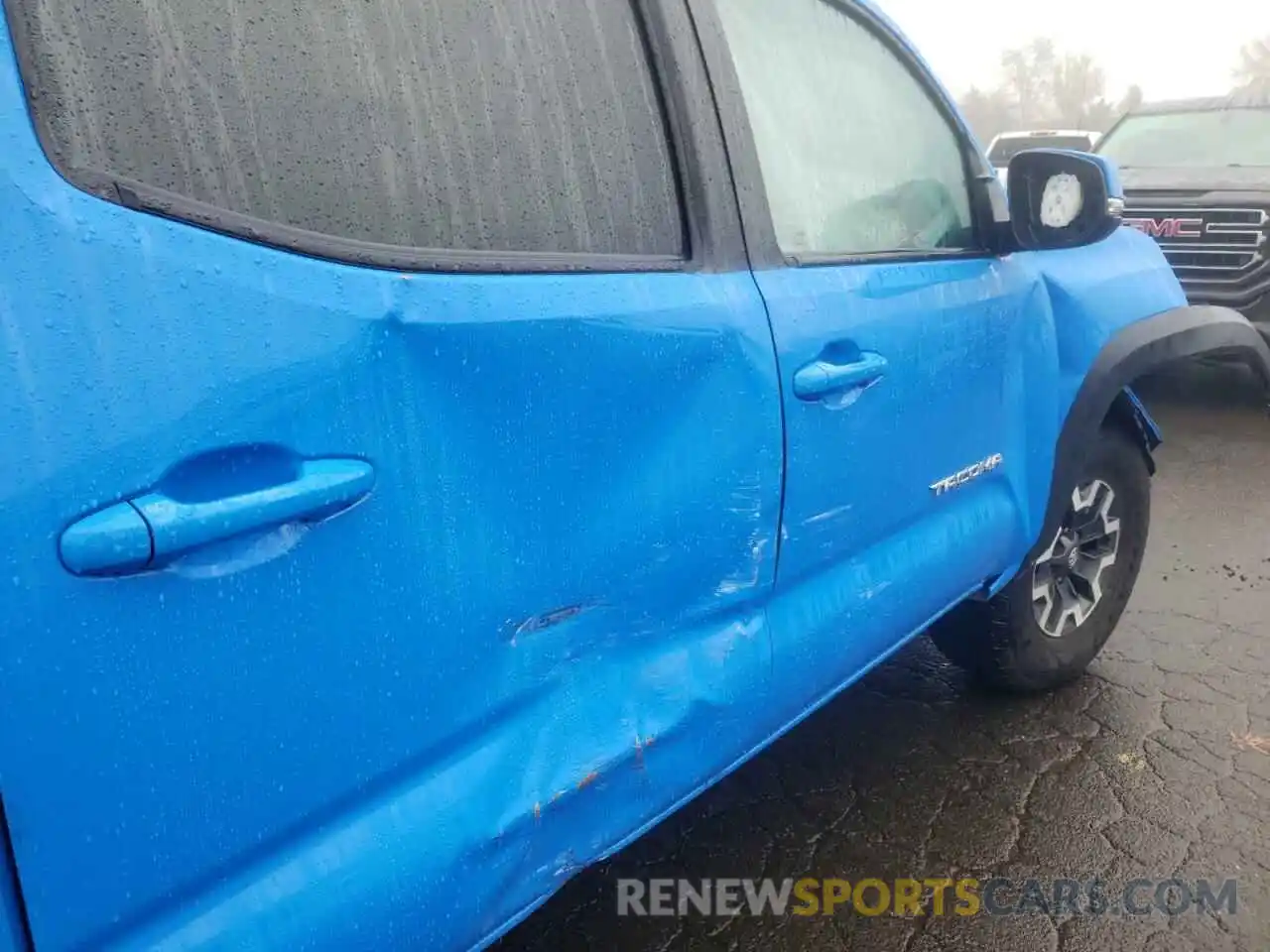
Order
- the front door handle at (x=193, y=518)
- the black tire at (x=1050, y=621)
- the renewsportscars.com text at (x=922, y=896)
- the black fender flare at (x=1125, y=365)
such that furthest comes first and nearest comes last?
the black tire at (x=1050, y=621) < the black fender flare at (x=1125, y=365) < the renewsportscars.com text at (x=922, y=896) < the front door handle at (x=193, y=518)

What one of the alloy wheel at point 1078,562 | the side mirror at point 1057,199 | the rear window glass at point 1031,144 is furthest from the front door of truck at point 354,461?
the rear window glass at point 1031,144

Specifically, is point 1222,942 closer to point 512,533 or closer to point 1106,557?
point 1106,557

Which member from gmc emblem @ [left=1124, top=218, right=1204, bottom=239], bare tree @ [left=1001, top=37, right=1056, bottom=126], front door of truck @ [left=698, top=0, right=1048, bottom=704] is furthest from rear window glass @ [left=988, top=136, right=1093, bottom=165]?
bare tree @ [left=1001, top=37, right=1056, bottom=126]

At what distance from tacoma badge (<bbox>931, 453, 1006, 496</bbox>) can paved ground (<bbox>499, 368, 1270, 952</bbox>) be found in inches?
35.8

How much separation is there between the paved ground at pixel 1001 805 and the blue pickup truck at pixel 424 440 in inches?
26.0

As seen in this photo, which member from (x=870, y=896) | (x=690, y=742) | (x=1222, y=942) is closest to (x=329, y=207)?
(x=690, y=742)

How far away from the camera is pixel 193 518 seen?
0.93 metres

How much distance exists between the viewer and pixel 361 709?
1115 millimetres

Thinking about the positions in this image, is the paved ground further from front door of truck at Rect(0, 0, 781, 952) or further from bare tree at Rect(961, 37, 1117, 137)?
bare tree at Rect(961, 37, 1117, 137)

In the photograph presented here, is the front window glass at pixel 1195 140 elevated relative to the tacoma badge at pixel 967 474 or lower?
elevated

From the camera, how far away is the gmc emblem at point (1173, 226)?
6746 millimetres

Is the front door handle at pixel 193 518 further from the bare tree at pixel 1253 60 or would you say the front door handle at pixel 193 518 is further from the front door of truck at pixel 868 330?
the bare tree at pixel 1253 60

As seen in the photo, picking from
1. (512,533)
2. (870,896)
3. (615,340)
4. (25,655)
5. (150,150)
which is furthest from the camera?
(870,896)

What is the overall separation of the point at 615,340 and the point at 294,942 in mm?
797
